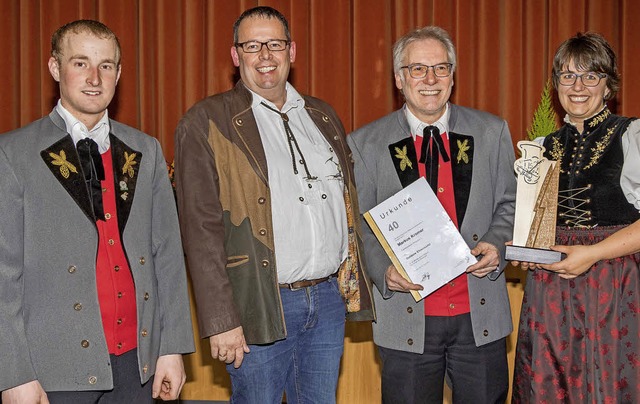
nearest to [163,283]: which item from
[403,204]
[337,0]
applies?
[403,204]

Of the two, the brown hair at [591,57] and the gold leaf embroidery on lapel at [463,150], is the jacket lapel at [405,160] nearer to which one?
the gold leaf embroidery on lapel at [463,150]

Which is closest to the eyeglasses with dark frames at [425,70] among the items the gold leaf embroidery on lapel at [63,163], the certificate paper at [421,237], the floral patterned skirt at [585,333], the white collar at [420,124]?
the white collar at [420,124]

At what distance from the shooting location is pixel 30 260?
2.02 metres

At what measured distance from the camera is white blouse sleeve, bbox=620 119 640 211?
254cm

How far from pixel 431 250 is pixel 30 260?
1.39m

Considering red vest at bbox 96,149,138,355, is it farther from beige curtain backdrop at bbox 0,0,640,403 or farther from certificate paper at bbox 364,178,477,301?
beige curtain backdrop at bbox 0,0,640,403

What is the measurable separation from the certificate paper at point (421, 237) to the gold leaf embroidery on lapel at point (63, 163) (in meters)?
1.09

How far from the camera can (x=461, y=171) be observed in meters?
2.71

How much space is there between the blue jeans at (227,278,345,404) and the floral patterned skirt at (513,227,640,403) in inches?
28.9

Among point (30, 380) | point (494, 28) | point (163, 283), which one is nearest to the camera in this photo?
point (30, 380)

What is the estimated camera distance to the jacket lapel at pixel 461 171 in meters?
2.70

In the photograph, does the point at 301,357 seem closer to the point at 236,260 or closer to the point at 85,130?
the point at 236,260

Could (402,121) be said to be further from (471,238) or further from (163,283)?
(163,283)

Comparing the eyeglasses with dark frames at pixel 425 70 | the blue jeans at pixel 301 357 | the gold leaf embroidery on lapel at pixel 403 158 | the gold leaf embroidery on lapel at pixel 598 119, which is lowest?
the blue jeans at pixel 301 357
